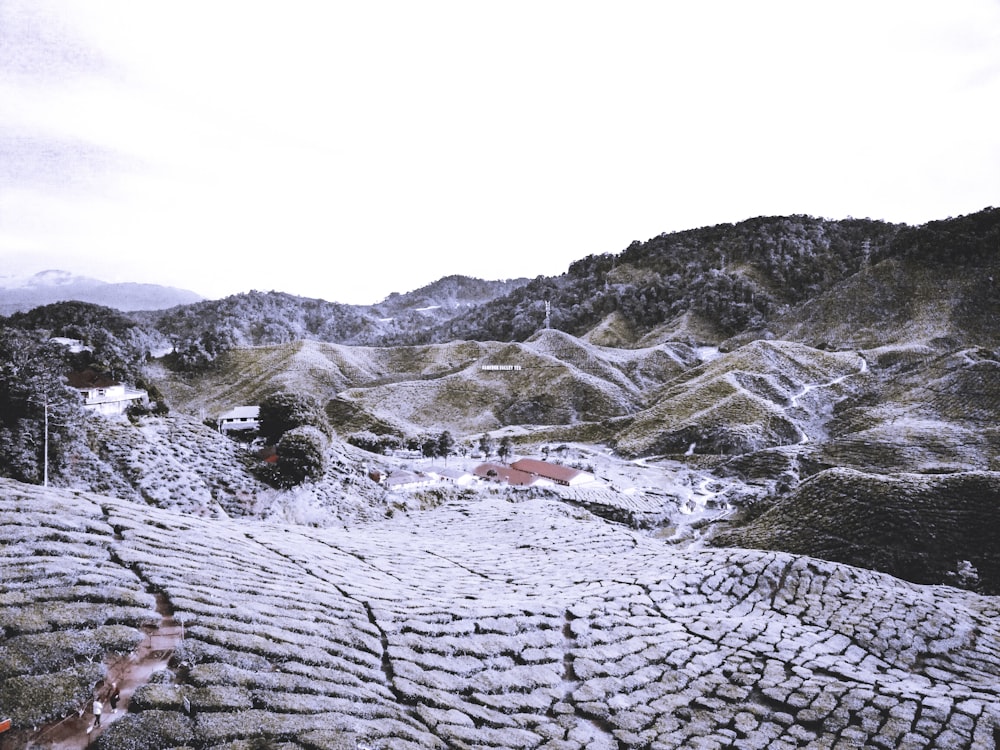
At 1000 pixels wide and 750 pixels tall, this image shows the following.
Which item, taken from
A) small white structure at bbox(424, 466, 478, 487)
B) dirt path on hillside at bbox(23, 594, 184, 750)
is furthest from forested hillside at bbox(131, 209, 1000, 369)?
dirt path on hillside at bbox(23, 594, 184, 750)

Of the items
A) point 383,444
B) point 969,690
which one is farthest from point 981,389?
point 383,444

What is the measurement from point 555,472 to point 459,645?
23618 millimetres

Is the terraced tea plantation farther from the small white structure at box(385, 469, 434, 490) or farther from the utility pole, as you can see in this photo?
the small white structure at box(385, 469, 434, 490)

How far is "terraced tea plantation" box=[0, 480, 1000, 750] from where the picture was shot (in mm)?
4039

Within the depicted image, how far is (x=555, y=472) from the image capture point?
2945 centimetres

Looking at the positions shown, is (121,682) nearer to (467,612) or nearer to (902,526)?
(467,612)

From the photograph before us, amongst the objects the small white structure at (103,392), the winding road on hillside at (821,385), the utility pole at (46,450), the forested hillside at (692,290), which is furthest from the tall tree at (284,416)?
the forested hillside at (692,290)

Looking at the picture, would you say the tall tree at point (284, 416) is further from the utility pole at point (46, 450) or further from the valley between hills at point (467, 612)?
the utility pole at point (46, 450)

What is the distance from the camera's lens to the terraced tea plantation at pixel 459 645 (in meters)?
4.04

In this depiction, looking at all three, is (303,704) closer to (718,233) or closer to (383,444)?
(383,444)

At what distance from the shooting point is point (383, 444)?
38688 millimetres

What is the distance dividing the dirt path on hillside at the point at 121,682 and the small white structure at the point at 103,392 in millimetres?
22144

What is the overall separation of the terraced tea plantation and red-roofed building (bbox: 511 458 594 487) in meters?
18.1

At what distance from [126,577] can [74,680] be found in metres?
1.65
